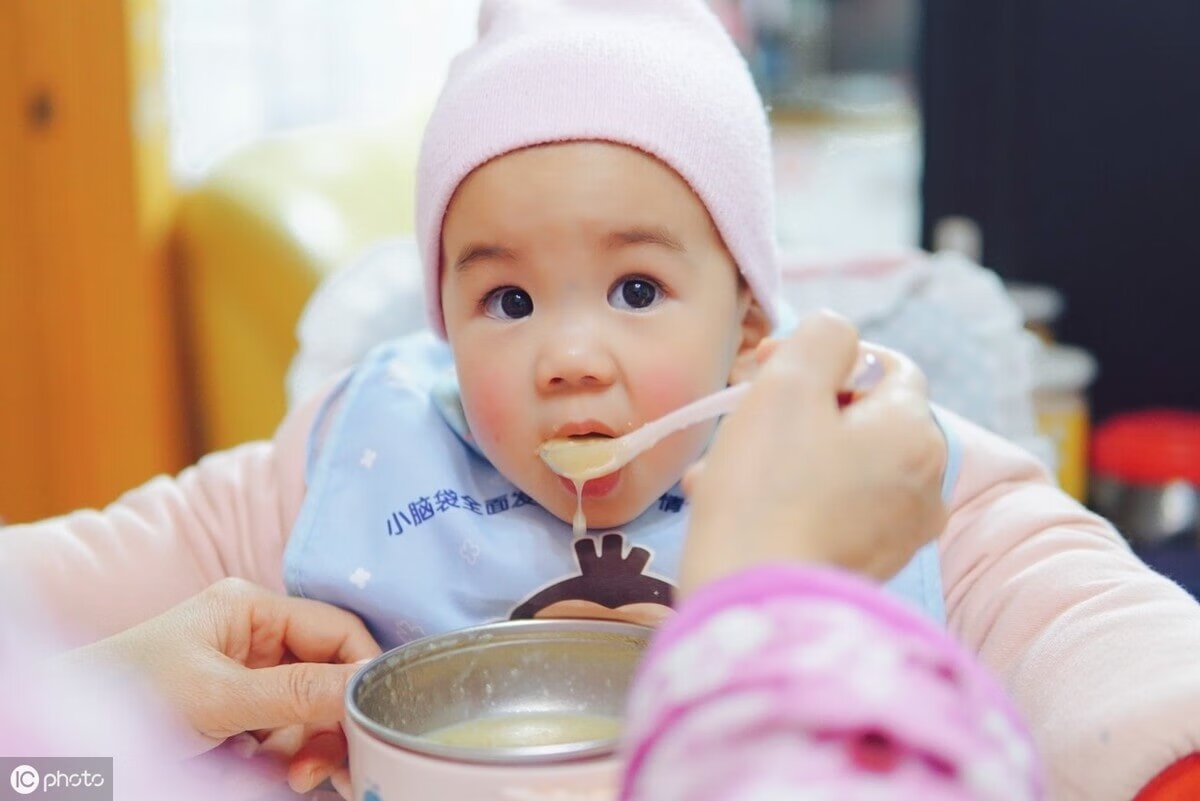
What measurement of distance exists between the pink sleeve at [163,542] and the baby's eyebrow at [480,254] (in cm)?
28

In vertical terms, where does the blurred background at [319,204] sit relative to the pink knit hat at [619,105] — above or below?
below

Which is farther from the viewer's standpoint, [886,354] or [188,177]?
[188,177]

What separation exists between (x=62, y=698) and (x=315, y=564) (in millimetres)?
244

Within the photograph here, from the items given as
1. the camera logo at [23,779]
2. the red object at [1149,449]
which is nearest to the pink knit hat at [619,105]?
the camera logo at [23,779]

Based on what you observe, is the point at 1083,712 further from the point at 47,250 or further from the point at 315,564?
the point at 47,250

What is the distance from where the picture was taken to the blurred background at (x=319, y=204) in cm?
164

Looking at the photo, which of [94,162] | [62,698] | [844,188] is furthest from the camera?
[844,188]

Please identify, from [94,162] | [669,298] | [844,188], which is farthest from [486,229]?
[844,188]

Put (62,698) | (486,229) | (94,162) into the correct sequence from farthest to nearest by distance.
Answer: (94,162) → (486,229) → (62,698)

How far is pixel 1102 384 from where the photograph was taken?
229 cm

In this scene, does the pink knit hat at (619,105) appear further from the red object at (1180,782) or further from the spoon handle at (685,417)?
the red object at (1180,782)

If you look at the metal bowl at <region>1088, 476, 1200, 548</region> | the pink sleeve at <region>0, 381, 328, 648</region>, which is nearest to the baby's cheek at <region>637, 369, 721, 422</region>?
the pink sleeve at <region>0, 381, 328, 648</region>

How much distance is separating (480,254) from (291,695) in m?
0.33

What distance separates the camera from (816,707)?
40 centimetres
